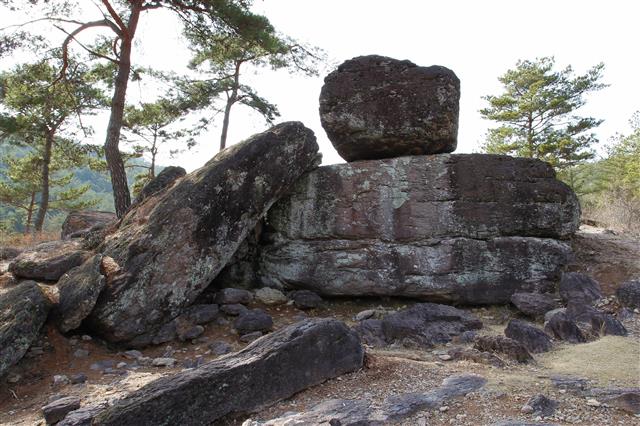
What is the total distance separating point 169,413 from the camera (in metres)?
4.00

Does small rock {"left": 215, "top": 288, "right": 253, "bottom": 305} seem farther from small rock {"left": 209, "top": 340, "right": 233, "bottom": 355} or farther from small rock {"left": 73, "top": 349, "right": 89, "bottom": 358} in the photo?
small rock {"left": 73, "top": 349, "right": 89, "bottom": 358}

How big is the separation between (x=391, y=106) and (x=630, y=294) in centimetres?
530

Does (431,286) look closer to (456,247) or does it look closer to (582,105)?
(456,247)

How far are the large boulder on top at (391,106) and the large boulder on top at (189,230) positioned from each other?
112 centimetres

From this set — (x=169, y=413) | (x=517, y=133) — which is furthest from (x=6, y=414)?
(x=517, y=133)

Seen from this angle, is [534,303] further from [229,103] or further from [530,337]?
[229,103]

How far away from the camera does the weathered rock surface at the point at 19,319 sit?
5.74 meters

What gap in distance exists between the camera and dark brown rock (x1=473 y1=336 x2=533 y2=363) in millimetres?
5125

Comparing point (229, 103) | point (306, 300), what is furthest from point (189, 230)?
point (229, 103)

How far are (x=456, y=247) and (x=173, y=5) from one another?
9415mm

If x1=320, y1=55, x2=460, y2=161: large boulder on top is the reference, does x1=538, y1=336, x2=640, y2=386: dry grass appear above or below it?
below

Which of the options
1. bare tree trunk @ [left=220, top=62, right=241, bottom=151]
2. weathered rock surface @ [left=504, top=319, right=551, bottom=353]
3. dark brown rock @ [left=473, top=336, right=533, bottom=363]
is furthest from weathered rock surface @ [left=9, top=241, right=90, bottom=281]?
bare tree trunk @ [left=220, top=62, right=241, bottom=151]

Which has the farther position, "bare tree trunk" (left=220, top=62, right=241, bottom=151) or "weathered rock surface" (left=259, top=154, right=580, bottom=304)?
"bare tree trunk" (left=220, top=62, right=241, bottom=151)

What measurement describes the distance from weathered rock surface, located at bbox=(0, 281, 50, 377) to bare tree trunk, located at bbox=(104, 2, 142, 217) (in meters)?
5.28
